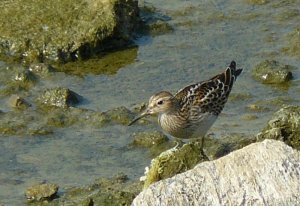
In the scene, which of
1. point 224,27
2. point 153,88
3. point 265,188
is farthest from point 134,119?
point 265,188

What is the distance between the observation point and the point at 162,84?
11.5 metres

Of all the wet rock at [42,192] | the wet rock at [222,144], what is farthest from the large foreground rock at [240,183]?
the wet rock at [42,192]

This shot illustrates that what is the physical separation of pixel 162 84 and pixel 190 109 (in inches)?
74.0

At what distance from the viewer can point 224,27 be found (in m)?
12.9

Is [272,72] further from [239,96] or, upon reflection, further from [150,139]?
[150,139]

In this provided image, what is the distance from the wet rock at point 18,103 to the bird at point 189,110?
5.45 ft

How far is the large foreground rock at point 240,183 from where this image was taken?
596 cm

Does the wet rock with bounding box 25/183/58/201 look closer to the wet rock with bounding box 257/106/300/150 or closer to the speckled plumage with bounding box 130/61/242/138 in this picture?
the speckled plumage with bounding box 130/61/242/138

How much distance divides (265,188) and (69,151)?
4443 mm

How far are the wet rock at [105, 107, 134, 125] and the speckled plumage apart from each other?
745 millimetres

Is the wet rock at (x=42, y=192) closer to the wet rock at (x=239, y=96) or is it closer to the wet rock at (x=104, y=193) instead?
the wet rock at (x=104, y=193)

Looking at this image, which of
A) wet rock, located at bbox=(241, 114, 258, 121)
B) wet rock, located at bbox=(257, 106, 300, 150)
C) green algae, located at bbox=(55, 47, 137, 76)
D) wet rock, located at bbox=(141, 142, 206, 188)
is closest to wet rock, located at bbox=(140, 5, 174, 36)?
green algae, located at bbox=(55, 47, 137, 76)

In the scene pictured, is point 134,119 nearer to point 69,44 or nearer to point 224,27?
point 69,44

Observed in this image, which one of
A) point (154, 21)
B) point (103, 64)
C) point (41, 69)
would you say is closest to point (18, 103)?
point (41, 69)
